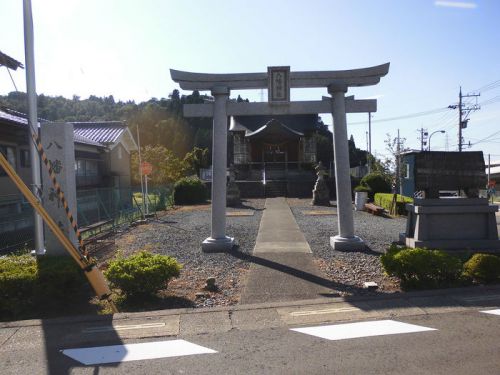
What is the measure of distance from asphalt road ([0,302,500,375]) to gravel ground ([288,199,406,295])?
1.96 metres

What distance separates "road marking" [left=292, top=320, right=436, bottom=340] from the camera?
4.91 metres

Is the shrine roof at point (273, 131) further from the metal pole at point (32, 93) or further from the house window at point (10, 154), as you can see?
the metal pole at point (32, 93)

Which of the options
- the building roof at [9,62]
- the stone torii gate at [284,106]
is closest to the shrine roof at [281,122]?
the stone torii gate at [284,106]

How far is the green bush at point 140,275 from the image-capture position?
6.17 m

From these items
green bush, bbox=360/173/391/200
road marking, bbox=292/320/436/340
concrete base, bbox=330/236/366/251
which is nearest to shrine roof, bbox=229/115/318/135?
green bush, bbox=360/173/391/200

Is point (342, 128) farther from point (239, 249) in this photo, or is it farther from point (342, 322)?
point (342, 322)

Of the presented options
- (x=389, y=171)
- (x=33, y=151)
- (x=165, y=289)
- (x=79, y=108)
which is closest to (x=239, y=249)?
(x=165, y=289)

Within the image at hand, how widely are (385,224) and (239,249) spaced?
696cm

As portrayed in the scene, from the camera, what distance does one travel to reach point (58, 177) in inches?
301

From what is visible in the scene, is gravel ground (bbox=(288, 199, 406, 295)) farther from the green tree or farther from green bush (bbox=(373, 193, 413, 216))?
the green tree

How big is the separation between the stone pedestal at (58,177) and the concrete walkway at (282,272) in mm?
3193

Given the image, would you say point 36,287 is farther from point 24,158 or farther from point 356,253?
point 24,158

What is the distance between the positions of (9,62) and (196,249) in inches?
219

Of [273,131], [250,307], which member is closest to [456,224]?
[250,307]
